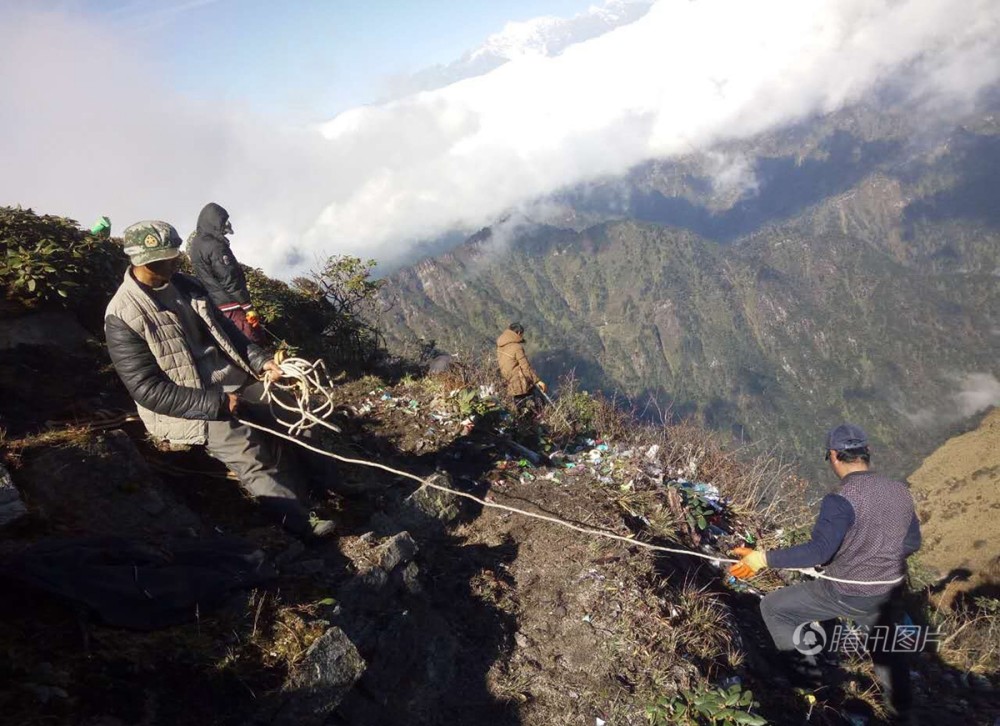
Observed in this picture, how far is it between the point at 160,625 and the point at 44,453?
1851 millimetres

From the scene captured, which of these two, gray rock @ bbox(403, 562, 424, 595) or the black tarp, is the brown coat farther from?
the black tarp

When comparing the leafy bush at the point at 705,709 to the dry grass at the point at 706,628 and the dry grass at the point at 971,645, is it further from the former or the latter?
the dry grass at the point at 971,645

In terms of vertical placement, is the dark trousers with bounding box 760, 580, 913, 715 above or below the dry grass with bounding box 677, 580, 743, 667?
below

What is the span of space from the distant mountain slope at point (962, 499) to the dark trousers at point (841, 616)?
56.1 feet

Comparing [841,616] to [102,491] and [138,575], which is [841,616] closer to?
[138,575]

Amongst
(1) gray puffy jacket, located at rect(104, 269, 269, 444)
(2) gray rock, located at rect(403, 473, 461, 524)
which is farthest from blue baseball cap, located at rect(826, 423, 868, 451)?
(1) gray puffy jacket, located at rect(104, 269, 269, 444)

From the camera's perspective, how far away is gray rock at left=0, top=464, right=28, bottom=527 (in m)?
3.30

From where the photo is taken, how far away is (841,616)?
4.20 m

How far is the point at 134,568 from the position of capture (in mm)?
3010

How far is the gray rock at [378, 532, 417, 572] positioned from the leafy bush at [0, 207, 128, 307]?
489 cm

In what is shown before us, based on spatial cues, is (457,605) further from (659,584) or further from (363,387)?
(363,387)

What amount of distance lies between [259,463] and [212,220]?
4194 millimetres

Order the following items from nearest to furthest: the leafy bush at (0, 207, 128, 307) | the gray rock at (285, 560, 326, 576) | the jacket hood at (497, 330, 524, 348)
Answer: the gray rock at (285, 560, 326, 576) → the leafy bush at (0, 207, 128, 307) → the jacket hood at (497, 330, 524, 348)

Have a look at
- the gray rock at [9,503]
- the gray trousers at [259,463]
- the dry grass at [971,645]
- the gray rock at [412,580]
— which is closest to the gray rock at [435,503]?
the gray trousers at [259,463]
